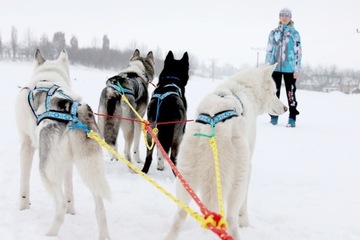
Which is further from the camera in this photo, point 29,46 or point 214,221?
point 29,46

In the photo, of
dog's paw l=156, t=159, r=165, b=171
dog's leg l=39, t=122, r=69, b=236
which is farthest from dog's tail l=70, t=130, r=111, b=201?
dog's paw l=156, t=159, r=165, b=171

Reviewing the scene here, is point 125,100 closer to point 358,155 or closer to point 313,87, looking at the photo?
point 358,155

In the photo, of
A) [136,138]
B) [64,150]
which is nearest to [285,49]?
[136,138]

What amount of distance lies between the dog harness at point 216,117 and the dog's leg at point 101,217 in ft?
3.54

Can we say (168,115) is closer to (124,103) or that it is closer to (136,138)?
(124,103)

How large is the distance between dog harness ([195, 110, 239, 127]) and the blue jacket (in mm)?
6246

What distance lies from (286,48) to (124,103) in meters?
5.07

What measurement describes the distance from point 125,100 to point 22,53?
9119cm

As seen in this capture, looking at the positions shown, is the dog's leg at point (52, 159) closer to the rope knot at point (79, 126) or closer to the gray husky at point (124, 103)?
the rope knot at point (79, 126)

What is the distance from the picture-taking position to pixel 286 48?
8.75m

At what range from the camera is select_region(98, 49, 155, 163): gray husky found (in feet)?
16.9

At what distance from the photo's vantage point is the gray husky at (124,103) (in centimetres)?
514

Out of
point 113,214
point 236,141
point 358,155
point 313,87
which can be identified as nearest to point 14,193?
point 113,214

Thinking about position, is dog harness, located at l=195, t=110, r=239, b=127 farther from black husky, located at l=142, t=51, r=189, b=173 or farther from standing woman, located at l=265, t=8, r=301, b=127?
standing woman, located at l=265, t=8, r=301, b=127
